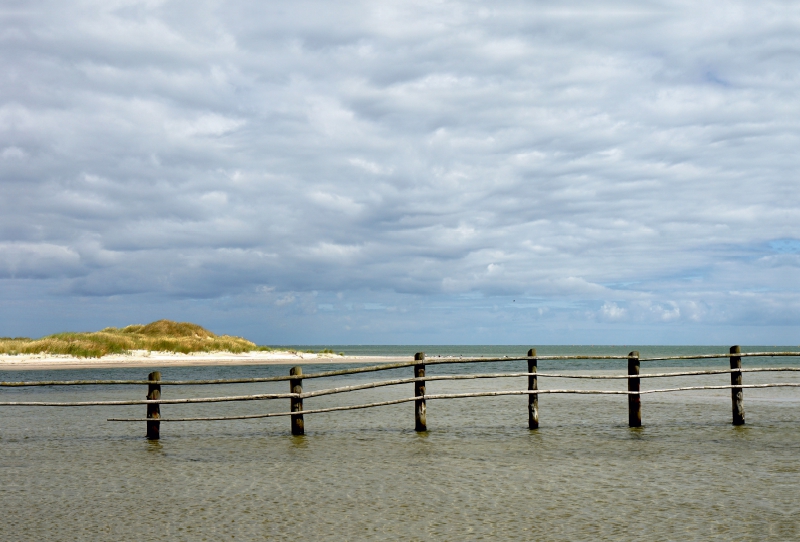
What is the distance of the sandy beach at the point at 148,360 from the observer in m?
43.9

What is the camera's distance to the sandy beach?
4388cm

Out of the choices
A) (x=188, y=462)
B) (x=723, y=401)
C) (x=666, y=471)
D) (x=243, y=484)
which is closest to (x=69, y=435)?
(x=188, y=462)

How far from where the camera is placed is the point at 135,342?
5516 cm

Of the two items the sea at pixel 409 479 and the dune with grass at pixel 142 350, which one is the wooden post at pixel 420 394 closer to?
the sea at pixel 409 479

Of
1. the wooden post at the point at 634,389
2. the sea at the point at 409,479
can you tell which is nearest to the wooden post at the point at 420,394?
the sea at the point at 409,479

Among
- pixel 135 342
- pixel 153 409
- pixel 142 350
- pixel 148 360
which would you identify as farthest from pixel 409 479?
pixel 135 342

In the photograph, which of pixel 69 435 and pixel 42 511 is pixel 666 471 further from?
pixel 69 435

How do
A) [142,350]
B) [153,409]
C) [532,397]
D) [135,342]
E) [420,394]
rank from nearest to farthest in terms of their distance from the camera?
[153,409], [420,394], [532,397], [142,350], [135,342]

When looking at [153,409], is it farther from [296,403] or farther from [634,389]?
[634,389]

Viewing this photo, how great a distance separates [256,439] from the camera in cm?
1340

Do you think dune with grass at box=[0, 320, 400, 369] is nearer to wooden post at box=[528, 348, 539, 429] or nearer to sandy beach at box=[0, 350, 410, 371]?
sandy beach at box=[0, 350, 410, 371]

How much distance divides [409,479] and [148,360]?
45.2m

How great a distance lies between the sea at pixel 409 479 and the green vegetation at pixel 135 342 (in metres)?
34.8

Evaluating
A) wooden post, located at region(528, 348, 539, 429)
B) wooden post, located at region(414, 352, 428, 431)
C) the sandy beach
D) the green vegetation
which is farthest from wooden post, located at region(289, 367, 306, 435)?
the green vegetation
